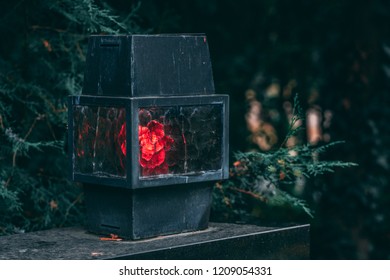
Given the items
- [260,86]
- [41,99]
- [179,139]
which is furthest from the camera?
[260,86]

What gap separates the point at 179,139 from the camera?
164 inches

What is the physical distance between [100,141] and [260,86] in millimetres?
3969

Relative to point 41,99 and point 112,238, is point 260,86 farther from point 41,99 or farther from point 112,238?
point 112,238

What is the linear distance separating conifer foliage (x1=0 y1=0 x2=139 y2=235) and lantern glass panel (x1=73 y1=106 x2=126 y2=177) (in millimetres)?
606

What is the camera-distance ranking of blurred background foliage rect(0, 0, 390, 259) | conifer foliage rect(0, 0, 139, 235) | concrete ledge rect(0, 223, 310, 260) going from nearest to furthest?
1. concrete ledge rect(0, 223, 310, 260)
2. conifer foliage rect(0, 0, 139, 235)
3. blurred background foliage rect(0, 0, 390, 259)

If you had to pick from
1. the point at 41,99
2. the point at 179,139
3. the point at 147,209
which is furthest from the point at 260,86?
the point at 147,209

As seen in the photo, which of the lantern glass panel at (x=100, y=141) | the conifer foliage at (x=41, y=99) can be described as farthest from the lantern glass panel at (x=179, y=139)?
the conifer foliage at (x=41, y=99)

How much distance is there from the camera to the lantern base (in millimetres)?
4129

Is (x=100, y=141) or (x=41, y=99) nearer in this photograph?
(x=100, y=141)

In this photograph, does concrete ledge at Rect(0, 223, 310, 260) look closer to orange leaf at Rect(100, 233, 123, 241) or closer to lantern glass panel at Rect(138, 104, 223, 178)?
orange leaf at Rect(100, 233, 123, 241)

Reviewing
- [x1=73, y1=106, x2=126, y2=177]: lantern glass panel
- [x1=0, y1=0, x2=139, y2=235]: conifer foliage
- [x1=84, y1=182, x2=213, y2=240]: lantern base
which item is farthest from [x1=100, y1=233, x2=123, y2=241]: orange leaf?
[x1=0, y1=0, x2=139, y2=235]: conifer foliage

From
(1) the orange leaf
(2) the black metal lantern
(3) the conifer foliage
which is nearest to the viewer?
(2) the black metal lantern

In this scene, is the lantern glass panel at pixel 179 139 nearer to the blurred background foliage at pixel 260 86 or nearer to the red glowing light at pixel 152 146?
the red glowing light at pixel 152 146

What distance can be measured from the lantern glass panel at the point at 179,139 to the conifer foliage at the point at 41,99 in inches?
35.0
